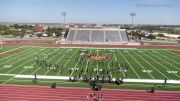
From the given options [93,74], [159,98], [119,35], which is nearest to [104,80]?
[93,74]

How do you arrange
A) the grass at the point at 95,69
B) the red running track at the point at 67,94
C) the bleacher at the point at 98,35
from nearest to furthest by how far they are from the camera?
the red running track at the point at 67,94
the grass at the point at 95,69
the bleacher at the point at 98,35

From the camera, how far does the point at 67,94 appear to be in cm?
2134

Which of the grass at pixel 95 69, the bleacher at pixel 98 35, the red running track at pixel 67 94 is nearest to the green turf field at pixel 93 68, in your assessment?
the grass at pixel 95 69

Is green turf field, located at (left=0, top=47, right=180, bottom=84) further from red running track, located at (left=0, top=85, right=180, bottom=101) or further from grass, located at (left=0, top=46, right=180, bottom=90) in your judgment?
red running track, located at (left=0, top=85, right=180, bottom=101)

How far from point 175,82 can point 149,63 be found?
→ 10.9 meters

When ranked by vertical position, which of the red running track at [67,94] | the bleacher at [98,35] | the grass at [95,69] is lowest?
the red running track at [67,94]

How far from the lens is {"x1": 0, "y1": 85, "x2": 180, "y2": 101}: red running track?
20.4 meters

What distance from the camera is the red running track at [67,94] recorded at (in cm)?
2036

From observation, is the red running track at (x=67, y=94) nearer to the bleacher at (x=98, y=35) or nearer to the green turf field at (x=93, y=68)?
the green turf field at (x=93, y=68)

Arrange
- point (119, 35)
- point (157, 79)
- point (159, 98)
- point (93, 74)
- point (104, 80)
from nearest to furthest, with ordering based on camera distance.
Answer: point (159, 98) < point (104, 80) < point (157, 79) < point (93, 74) < point (119, 35)

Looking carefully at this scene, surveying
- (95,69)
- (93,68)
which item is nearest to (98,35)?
(93,68)

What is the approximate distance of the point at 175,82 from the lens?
25.8m

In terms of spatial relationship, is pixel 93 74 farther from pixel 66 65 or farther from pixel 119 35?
pixel 119 35

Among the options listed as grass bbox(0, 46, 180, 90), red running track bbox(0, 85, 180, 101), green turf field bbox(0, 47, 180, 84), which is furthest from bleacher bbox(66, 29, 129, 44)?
red running track bbox(0, 85, 180, 101)
